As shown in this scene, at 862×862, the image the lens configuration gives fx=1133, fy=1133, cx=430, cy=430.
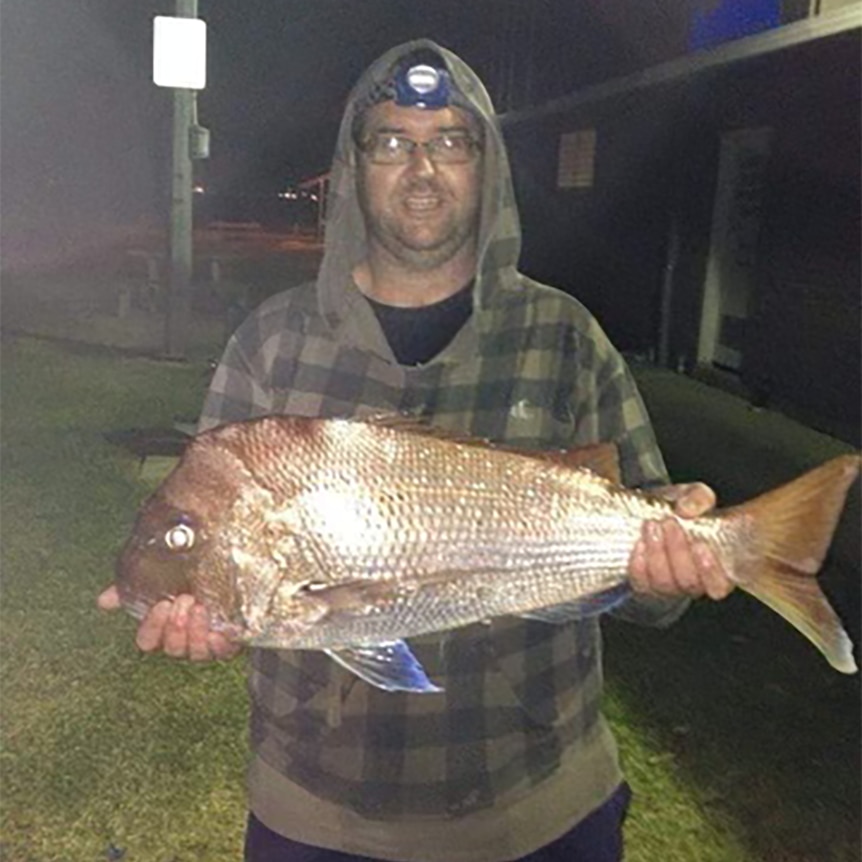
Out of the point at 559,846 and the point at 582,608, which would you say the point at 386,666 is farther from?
the point at 559,846

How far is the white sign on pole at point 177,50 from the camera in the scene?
1268 cm

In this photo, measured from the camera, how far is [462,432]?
86.8 inches

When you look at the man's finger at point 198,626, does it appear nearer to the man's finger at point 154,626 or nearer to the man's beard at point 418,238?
the man's finger at point 154,626

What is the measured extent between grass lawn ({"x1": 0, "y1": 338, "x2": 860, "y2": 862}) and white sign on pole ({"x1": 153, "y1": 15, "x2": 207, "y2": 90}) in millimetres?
7506

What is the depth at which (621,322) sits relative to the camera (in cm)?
1480

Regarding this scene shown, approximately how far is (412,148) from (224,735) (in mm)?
3032

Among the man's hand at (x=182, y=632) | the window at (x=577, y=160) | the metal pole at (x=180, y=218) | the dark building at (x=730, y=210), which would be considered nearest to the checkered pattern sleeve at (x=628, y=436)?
the man's hand at (x=182, y=632)

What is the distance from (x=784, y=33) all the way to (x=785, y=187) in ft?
4.97

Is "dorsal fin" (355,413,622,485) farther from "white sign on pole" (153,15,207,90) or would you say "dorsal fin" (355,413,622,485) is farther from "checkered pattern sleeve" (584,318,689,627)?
"white sign on pole" (153,15,207,90)

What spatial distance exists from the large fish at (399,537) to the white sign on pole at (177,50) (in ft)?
38.2

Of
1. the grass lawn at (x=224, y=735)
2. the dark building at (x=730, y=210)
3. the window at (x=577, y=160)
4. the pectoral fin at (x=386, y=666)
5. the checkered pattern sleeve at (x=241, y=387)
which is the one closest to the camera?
the pectoral fin at (x=386, y=666)

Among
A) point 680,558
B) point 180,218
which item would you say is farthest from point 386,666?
point 180,218

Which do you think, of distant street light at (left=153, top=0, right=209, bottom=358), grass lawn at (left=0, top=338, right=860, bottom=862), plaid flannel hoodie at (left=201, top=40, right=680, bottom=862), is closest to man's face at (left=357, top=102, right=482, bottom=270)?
plaid flannel hoodie at (left=201, top=40, right=680, bottom=862)

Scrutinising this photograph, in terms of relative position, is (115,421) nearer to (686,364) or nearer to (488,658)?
(686,364)
